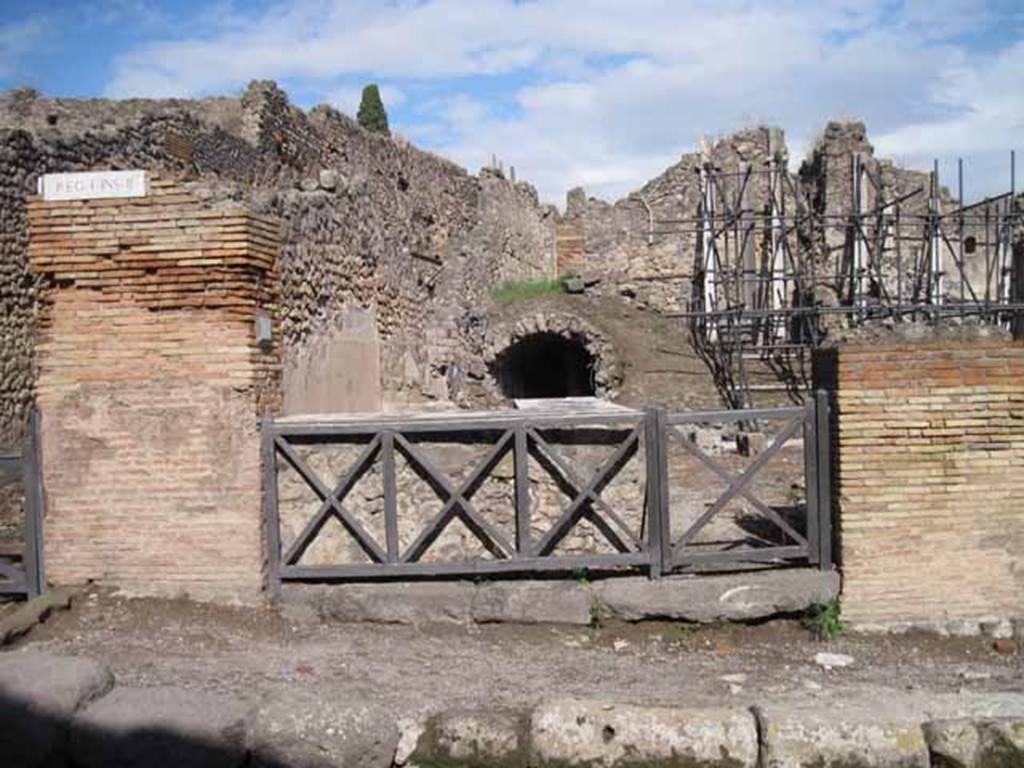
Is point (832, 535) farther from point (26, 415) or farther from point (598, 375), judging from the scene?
point (598, 375)

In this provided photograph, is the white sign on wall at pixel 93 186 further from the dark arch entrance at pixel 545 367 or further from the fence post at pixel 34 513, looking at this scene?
the dark arch entrance at pixel 545 367

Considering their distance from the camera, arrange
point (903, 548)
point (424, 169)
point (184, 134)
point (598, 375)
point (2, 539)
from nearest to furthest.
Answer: point (903, 548) → point (2, 539) → point (184, 134) → point (598, 375) → point (424, 169)

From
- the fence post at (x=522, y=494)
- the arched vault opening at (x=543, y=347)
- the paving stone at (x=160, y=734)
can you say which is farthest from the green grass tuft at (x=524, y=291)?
the paving stone at (x=160, y=734)

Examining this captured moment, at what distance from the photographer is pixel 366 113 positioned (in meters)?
33.1

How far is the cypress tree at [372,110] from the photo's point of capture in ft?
108

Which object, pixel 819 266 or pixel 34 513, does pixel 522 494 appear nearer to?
pixel 34 513

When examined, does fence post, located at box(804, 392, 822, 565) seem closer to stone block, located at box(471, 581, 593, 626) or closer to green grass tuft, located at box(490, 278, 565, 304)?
stone block, located at box(471, 581, 593, 626)

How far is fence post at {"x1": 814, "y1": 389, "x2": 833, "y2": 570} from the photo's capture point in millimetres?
6242

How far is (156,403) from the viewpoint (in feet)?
20.9

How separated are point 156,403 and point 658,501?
136 inches

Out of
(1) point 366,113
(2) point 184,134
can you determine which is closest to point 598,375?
(2) point 184,134

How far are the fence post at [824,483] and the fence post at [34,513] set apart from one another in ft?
17.1

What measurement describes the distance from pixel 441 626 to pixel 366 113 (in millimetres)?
29388

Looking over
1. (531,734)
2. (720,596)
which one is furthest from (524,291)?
(531,734)
